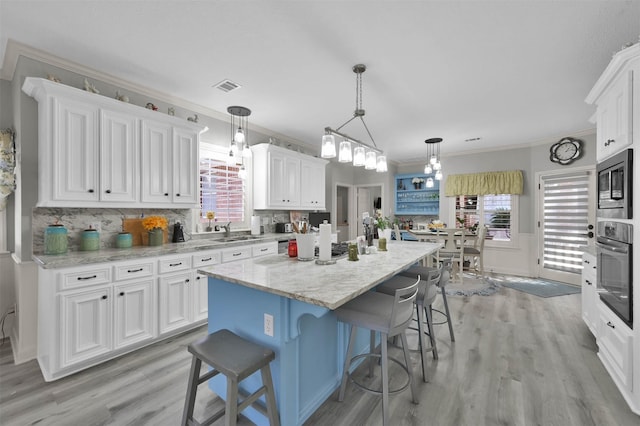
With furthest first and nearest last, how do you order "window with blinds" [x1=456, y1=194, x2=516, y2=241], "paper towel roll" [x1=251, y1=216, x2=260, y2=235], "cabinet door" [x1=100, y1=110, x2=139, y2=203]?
"window with blinds" [x1=456, y1=194, x2=516, y2=241]
"paper towel roll" [x1=251, y1=216, x2=260, y2=235]
"cabinet door" [x1=100, y1=110, x2=139, y2=203]

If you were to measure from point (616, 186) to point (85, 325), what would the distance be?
421 centimetres

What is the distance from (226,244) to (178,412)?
69.3 inches

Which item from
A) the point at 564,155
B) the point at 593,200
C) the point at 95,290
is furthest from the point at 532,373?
the point at 564,155

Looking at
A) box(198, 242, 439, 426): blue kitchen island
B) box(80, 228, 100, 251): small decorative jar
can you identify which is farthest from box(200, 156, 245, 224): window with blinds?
box(198, 242, 439, 426): blue kitchen island

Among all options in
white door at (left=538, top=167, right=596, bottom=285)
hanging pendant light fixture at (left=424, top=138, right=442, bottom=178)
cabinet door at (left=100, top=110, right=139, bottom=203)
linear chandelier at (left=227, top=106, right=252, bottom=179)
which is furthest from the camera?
white door at (left=538, top=167, right=596, bottom=285)

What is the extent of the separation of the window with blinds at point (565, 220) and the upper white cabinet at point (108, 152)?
611 centimetres

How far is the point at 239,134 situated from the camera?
3.39m

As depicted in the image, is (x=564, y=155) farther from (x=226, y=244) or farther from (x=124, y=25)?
(x=124, y=25)

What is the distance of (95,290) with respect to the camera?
2330 millimetres

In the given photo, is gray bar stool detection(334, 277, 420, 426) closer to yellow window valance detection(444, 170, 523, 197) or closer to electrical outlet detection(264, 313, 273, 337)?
electrical outlet detection(264, 313, 273, 337)

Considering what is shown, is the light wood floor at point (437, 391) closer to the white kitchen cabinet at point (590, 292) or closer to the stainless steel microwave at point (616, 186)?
the white kitchen cabinet at point (590, 292)

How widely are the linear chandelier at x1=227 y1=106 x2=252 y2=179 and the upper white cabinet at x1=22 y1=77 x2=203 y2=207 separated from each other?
478mm

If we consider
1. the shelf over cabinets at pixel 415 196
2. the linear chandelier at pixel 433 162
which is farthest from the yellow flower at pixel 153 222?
the shelf over cabinets at pixel 415 196

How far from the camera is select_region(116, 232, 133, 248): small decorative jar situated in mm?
2906
